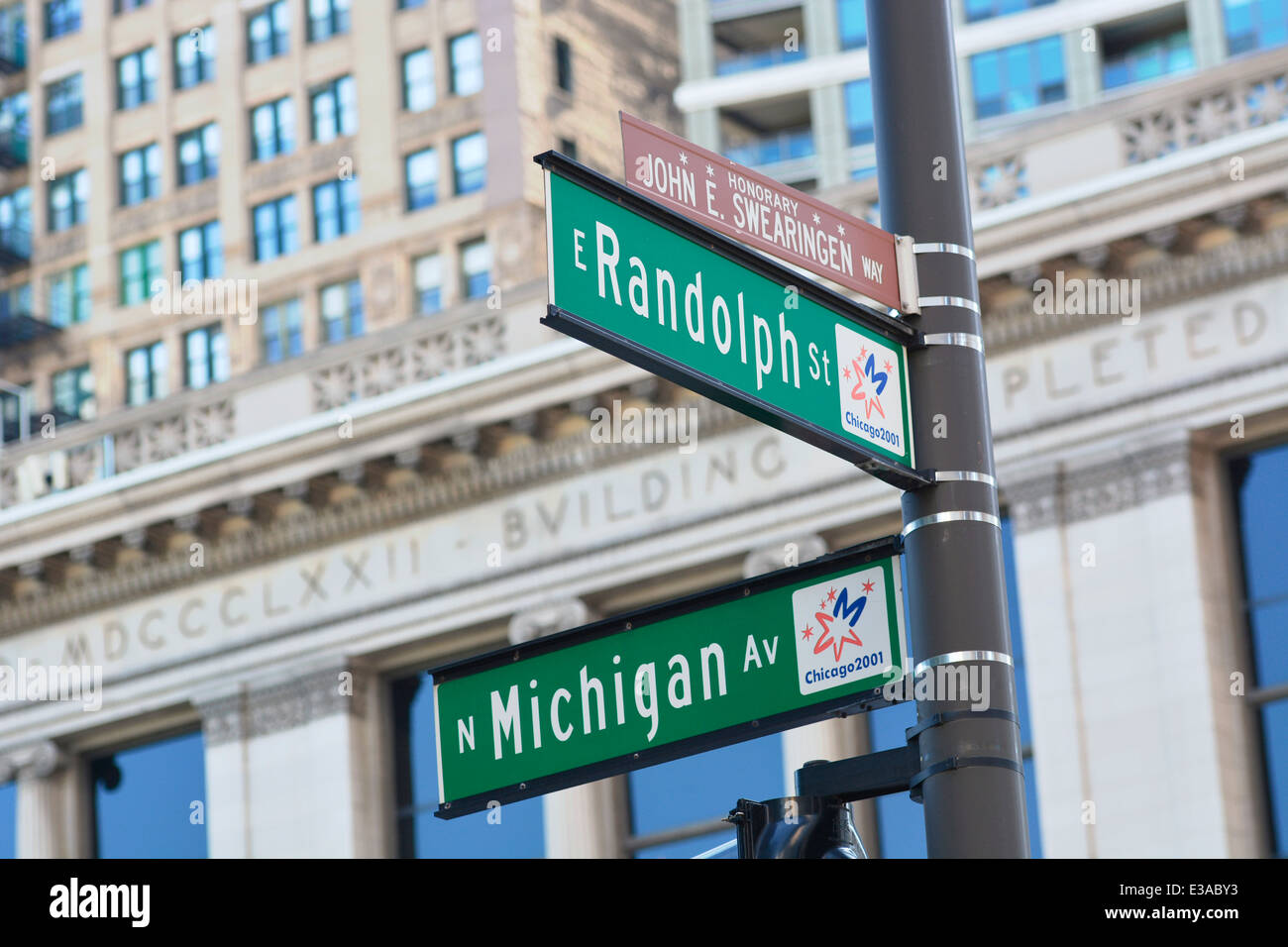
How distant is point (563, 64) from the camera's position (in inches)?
A: 2373

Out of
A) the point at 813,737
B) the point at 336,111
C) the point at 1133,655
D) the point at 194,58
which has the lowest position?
the point at 813,737

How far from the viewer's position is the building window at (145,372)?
6266 centimetres

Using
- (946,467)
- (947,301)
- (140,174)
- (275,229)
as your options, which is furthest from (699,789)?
(140,174)

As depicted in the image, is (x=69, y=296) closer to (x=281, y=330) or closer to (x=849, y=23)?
(x=281, y=330)

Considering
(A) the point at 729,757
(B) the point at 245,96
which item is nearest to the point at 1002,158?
(A) the point at 729,757

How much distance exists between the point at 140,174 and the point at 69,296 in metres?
3.79

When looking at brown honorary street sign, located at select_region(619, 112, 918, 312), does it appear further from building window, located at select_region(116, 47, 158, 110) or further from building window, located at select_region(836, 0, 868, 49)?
building window, located at select_region(116, 47, 158, 110)

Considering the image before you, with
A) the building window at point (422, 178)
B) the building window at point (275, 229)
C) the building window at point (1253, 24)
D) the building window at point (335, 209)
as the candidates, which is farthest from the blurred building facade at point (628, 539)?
the building window at point (1253, 24)

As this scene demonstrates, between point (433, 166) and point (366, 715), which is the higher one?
point (433, 166)

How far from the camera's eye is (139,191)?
64.3m

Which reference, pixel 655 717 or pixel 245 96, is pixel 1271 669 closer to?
pixel 655 717

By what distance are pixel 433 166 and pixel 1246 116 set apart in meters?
35.3

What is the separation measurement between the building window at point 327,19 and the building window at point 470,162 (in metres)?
4.44

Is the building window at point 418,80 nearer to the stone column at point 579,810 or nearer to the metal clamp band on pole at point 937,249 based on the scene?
the stone column at point 579,810
